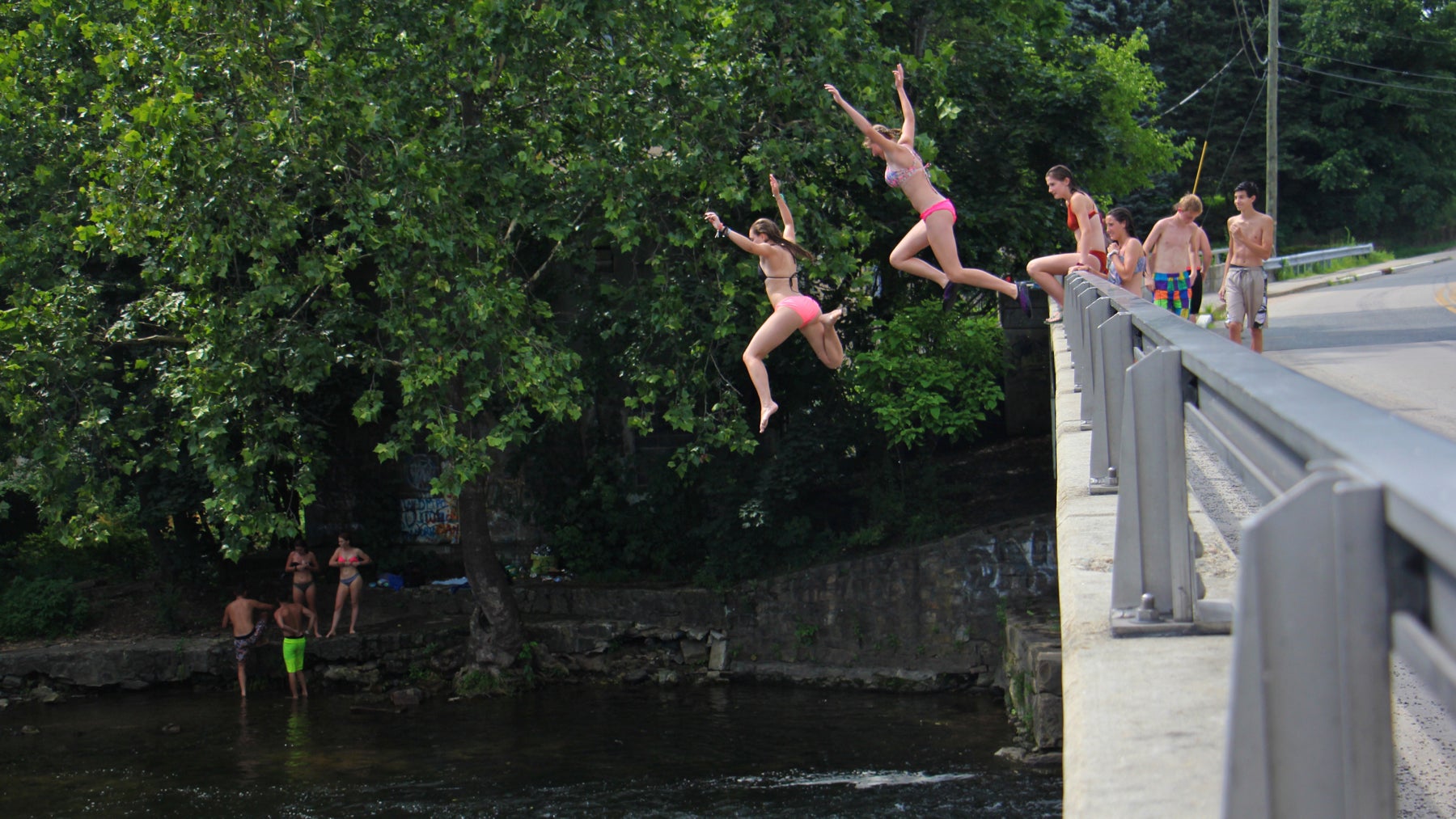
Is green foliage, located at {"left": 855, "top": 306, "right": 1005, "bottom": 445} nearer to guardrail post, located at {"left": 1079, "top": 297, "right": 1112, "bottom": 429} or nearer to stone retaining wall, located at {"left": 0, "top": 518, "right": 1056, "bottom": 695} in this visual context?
stone retaining wall, located at {"left": 0, "top": 518, "right": 1056, "bottom": 695}

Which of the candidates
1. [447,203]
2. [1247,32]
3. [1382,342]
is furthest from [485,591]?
[1247,32]

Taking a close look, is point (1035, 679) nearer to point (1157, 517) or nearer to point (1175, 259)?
point (1175, 259)

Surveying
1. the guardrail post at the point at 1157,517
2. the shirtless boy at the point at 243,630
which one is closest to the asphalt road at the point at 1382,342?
the guardrail post at the point at 1157,517

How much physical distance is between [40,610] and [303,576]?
5.21m

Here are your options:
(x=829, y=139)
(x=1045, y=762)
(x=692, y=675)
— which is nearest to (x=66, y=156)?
(x=829, y=139)

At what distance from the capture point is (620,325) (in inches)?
707

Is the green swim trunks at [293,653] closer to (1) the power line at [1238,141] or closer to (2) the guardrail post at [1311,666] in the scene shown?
(2) the guardrail post at [1311,666]

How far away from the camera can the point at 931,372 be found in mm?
20484

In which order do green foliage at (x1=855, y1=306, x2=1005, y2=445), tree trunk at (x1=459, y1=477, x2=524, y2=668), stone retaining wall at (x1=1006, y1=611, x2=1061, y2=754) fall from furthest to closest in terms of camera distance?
tree trunk at (x1=459, y1=477, x2=524, y2=668) → green foliage at (x1=855, y1=306, x2=1005, y2=445) → stone retaining wall at (x1=1006, y1=611, x2=1061, y2=754)

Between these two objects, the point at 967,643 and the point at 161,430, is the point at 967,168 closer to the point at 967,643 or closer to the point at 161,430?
the point at 967,643

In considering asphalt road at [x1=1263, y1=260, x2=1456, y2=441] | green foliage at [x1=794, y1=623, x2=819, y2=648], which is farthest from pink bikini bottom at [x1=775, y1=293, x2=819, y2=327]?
green foliage at [x1=794, y1=623, x2=819, y2=648]

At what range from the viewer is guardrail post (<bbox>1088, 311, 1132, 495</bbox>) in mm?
4988

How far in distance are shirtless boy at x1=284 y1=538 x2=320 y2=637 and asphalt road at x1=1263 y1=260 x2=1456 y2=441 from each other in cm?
1541

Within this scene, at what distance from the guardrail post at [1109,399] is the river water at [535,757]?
9601 millimetres
